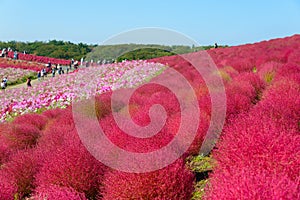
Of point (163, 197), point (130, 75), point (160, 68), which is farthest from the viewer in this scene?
point (160, 68)

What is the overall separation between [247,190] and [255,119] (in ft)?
5.75

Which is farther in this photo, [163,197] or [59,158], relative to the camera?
[59,158]

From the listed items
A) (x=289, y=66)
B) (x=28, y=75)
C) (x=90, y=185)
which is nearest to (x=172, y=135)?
(x=90, y=185)

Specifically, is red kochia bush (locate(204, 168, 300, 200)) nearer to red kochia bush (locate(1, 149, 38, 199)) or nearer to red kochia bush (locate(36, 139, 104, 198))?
red kochia bush (locate(36, 139, 104, 198))

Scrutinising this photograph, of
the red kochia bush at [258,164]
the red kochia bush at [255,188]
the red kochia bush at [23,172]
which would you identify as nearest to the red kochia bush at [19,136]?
the red kochia bush at [23,172]

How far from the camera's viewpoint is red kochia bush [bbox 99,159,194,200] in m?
3.59

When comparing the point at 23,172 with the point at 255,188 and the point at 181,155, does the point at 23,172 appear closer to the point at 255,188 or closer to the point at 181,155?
the point at 181,155

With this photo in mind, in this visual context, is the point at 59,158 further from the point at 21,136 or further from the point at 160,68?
the point at 160,68

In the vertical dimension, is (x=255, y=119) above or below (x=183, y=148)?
above

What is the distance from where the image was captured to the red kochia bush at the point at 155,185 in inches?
141

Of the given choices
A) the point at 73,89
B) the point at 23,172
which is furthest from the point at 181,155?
the point at 73,89

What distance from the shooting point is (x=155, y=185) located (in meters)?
3.62

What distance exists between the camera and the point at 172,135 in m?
5.08

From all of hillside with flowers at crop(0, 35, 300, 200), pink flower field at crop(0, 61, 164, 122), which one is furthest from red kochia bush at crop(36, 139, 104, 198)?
pink flower field at crop(0, 61, 164, 122)
